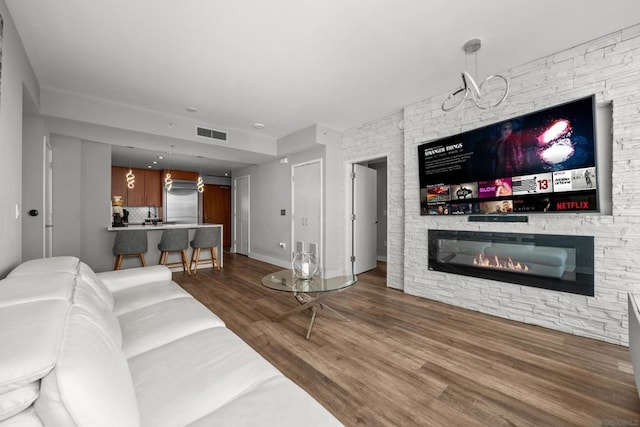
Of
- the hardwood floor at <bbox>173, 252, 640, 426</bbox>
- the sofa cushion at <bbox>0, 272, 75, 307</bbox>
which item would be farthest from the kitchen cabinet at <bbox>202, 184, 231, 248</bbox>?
the sofa cushion at <bbox>0, 272, 75, 307</bbox>

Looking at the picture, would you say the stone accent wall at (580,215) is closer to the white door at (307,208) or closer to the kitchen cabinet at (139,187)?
the white door at (307,208)

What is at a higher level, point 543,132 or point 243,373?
point 543,132

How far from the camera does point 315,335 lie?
8.25 ft

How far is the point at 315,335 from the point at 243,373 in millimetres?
1433

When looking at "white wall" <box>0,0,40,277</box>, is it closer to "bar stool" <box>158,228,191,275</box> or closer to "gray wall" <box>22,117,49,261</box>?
"gray wall" <box>22,117,49,261</box>

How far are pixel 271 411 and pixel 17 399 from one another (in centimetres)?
71

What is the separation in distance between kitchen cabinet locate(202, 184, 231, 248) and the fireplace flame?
7.35 metres

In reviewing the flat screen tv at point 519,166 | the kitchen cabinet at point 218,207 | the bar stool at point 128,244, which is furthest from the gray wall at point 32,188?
the kitchen cabinet at point 218,207

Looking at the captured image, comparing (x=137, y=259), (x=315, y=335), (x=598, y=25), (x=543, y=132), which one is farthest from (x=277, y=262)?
(x=598, y=25)

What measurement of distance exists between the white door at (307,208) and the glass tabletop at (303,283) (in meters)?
1.89

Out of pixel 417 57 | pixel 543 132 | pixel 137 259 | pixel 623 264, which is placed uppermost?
pixel 417 57

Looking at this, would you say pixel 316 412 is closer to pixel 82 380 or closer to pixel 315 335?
pixel 82 380

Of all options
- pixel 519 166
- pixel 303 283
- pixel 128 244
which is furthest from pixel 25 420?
pixel 128 244

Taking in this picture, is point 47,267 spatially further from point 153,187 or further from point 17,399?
point 153,187
